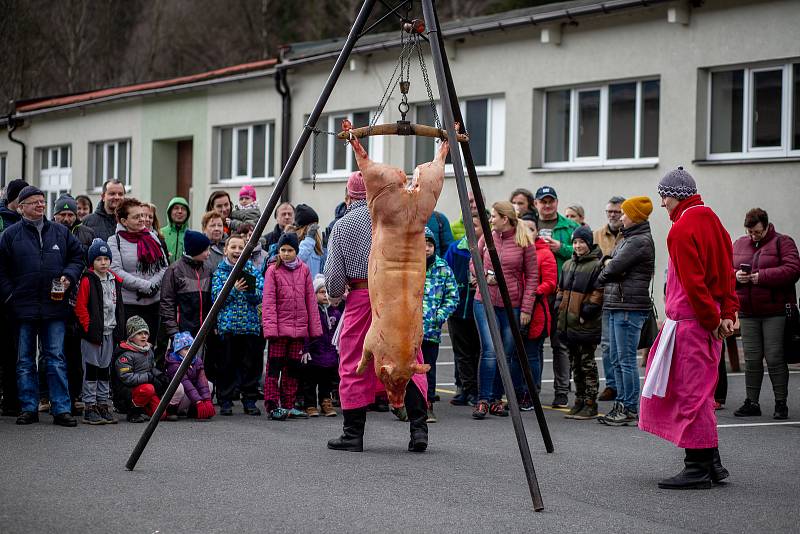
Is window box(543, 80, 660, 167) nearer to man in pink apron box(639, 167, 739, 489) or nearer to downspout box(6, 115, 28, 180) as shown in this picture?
man in pink apron box(639, 167, 739, 489)

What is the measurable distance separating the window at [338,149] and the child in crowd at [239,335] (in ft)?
40.5

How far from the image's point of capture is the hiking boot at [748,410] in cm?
1084

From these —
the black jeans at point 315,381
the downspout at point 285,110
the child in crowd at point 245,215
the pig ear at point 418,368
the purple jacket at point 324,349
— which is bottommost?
the black jeans at point 315,381

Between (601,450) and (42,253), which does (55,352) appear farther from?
(601,450)

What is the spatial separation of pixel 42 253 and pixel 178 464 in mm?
2907

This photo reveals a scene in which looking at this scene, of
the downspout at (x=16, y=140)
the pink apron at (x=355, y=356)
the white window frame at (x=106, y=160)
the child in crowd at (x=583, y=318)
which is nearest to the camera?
the pink apron at (x=355, y=356)

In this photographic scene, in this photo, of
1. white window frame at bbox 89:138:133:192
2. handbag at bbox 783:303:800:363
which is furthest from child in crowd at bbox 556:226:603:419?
white window frame at bbox 89:138:133:192

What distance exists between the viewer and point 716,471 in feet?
24.7

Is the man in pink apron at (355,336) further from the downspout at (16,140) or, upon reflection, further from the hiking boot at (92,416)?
the downspout at (16,140)

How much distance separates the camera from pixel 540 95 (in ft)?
64.2

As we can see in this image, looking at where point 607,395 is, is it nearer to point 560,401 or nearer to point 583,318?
point 560,401

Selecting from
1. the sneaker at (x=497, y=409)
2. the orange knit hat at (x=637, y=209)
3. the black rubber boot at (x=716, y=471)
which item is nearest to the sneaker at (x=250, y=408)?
the sneaker at (x=497, y=409)

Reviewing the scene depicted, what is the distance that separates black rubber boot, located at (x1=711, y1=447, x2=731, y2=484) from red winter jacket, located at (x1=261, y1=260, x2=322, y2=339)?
13.5 ft

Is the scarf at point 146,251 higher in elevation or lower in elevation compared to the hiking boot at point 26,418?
higher
